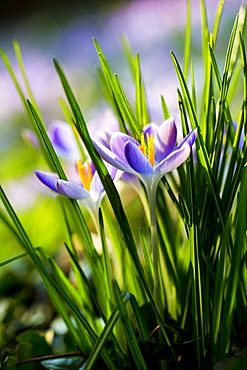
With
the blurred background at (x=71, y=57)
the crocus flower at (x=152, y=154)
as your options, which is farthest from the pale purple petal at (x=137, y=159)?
the blurred background at (x=71, y=57)

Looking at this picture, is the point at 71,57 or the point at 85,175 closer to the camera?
the point at 85,175

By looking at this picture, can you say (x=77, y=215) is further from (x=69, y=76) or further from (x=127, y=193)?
(x=69, y=76)

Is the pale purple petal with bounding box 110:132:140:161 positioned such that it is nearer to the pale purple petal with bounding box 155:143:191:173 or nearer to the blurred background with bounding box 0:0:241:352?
the pale purple petal with bounding box 155:143:191:173

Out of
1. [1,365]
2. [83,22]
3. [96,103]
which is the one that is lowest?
[1,365]

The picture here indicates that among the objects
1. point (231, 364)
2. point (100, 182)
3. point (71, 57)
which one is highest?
point (71, 57)

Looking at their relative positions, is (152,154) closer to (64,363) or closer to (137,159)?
(137,159)

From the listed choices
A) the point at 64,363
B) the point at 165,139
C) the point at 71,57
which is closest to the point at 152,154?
the point at 165,139

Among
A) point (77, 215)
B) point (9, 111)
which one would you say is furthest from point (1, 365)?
point (9, 111)
